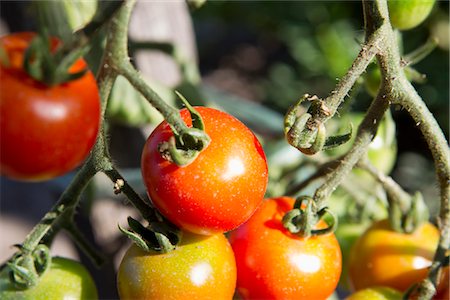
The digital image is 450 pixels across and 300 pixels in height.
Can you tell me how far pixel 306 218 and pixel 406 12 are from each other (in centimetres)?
28

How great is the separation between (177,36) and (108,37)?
75cm

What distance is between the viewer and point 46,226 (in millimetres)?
712

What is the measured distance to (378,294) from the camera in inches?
33.8

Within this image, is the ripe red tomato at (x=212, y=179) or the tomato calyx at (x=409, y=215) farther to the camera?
the tomato calyx at (x=409, y=215)

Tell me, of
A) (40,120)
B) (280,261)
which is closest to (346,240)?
(280,261)

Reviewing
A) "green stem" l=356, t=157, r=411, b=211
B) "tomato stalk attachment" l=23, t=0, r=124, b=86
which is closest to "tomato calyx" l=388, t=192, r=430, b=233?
"green stem" l=356, t=157, r=411, b=211

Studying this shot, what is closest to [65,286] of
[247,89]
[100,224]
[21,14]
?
[100,224]

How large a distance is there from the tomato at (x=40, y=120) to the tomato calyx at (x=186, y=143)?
0.26 ft

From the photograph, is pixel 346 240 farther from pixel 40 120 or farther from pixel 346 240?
pixel 40 120

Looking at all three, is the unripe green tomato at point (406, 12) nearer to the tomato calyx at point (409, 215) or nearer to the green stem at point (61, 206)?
the tomato calyx at point (409, 215)

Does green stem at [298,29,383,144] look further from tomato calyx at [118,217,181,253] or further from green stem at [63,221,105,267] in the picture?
green stem at [63,221,105,267]

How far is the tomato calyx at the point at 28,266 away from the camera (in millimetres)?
718

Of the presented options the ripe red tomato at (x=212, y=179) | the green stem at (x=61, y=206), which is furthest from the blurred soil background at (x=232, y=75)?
the green stem at (x=61, y=206)

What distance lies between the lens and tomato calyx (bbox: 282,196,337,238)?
76 centimetres
